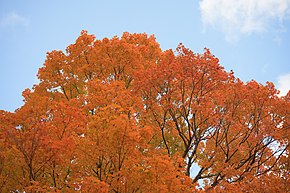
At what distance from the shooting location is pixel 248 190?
572 inches

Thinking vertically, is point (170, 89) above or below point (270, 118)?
above

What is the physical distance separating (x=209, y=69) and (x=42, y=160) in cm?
843

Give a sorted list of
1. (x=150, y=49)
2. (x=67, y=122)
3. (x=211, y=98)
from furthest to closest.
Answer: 1. (x=150, y=49)
2. (x=211, y=98)
3. (x=67, y=122)

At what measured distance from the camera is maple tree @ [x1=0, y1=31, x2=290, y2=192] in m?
12.8

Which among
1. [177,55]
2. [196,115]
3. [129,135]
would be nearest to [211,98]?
[196,115]

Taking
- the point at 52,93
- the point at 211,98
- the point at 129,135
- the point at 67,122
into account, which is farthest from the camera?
the point at 52,93

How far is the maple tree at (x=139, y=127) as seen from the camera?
12.8 m

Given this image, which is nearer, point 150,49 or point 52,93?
point 52,93

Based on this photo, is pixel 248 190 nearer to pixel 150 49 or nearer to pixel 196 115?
pixel 196 115

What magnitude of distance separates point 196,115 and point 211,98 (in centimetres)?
114

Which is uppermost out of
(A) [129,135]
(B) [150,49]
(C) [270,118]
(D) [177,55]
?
(B) [150,49]

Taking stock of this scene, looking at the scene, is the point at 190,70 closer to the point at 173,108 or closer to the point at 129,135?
the point at 173,108

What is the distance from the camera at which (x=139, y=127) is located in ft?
52.7

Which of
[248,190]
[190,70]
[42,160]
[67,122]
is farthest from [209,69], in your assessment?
[42,160]
